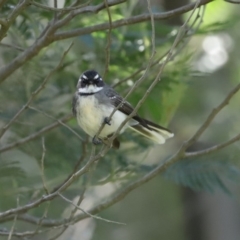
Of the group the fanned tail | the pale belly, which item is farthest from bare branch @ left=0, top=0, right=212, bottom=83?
the fanned tail

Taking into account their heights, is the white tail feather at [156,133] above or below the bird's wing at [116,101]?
below

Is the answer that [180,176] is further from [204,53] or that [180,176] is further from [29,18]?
[204,53]

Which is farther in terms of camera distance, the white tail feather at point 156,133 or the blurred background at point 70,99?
the blurred background at point 70,99

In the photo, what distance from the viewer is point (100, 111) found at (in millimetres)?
4398

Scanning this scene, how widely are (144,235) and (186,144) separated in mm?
4115

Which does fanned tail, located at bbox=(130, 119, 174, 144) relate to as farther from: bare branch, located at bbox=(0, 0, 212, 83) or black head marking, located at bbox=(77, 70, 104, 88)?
bare branch, located at bbox=(0, 0, 212, 83)

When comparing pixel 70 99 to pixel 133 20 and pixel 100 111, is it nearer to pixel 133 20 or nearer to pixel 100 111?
pixel 100 111

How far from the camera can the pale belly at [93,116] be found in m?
4.34

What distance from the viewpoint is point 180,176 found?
506 cm

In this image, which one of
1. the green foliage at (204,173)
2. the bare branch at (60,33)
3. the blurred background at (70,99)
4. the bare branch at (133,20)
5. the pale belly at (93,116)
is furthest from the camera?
the green foliage at (204,173)

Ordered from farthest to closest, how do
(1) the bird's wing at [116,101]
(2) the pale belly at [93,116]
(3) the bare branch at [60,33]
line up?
(1) the bird's wing at [116,101]
(2) the pale belly at [93,116]
(3) the bare branch at [60,33]

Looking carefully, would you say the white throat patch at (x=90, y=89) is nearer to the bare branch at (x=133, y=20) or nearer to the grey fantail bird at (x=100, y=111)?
the grey fantail bird at (x=100, y=111)

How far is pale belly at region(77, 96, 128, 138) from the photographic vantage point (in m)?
4.34

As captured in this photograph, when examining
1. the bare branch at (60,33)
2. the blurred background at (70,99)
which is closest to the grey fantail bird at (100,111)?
the blurred background at (70,99)
